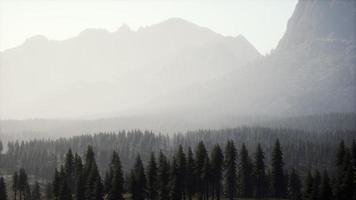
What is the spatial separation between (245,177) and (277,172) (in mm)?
8942

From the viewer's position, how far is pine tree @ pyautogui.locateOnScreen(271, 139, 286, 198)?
11969 centimetres

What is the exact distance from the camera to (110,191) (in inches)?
4040

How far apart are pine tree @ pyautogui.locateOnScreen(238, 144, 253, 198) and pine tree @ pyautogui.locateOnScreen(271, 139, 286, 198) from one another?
6388mm

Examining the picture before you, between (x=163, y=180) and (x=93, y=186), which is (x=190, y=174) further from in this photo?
(x=93, y=186)

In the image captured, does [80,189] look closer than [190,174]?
No

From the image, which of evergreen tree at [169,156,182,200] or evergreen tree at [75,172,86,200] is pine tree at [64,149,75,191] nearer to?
evergreen tree at [75,172,86,200]

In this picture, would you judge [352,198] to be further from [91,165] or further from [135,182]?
[91,165]

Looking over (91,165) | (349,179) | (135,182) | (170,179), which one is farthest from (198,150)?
(349,179)

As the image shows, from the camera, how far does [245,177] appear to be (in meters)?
123

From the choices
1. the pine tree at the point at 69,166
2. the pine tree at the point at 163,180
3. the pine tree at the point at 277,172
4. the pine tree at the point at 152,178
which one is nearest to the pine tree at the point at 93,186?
the pine tree at the point at 69,166

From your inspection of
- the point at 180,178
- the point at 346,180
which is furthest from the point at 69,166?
the point at 346,180

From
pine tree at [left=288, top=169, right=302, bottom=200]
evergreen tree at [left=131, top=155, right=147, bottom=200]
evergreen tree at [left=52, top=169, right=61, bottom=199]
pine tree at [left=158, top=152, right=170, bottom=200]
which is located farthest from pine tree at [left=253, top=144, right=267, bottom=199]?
evergreen tree at [left=52, top=169, right=61, bottom=199]

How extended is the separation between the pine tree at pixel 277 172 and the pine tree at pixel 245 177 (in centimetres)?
639

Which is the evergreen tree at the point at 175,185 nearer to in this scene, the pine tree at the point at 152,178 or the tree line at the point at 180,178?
the tree line at the point at 180,178
